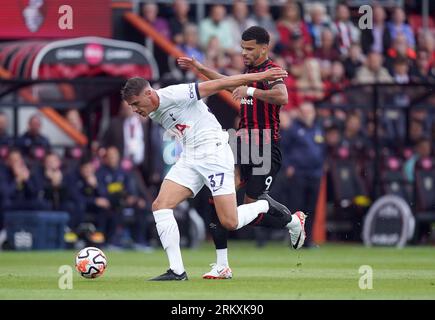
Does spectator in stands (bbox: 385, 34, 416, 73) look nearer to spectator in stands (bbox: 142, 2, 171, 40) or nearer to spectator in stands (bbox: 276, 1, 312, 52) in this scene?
spectator in stands (bbox: 276, 1, 312, 52)

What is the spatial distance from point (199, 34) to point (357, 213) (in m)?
5.36

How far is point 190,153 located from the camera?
14.2 metres

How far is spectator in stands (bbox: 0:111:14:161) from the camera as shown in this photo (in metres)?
23.2

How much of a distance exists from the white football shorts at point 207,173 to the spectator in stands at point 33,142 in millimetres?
9660

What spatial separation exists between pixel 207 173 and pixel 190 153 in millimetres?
294

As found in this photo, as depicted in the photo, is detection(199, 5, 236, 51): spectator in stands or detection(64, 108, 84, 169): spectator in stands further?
detection(199, 5, 236, 51): spectator in stands

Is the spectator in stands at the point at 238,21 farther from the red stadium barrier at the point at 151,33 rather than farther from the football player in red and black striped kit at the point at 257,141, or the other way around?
the football player in red and black striped kit at the point at 257,141

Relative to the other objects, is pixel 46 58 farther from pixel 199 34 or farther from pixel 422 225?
pixel 422 225

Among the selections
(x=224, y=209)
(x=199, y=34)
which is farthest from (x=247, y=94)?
(x=199, y=34)

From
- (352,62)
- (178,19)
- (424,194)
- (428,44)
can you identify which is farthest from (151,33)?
(424,194)

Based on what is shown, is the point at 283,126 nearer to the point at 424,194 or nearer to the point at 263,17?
the point at 424,194

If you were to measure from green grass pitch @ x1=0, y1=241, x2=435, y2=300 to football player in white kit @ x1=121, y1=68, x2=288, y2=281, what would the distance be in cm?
Answer: 63

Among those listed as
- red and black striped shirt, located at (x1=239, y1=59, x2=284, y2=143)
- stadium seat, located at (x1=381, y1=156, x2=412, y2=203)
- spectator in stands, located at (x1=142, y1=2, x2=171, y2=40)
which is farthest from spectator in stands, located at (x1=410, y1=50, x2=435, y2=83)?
red and black striped shirt, located at (x1=239, y1=59, x2=284, y2=143)
